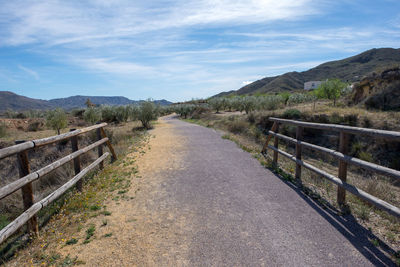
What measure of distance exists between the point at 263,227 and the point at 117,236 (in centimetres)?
212

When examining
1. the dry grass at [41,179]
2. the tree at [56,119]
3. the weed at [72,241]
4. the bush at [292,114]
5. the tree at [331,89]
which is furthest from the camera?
A: the tree at [331,89]

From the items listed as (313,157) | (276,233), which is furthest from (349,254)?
(313,157)

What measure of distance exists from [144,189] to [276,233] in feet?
10.1

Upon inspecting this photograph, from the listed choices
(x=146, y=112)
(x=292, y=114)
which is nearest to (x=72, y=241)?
(x=292, y=114)

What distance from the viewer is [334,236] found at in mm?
3377

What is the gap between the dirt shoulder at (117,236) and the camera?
3.01 m

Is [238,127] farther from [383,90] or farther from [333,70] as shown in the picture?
[333,70]

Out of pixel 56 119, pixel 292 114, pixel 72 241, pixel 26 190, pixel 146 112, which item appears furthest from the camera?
pixel 146 112

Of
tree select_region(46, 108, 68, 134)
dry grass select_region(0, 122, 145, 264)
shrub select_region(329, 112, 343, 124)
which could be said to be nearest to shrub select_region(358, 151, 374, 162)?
shrub select_region(329, 112, 343, 124)

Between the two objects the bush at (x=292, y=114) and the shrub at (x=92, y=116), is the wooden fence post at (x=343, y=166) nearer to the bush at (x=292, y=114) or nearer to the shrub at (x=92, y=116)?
the bush at (x=292, y=114)

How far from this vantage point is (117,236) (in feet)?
11.5

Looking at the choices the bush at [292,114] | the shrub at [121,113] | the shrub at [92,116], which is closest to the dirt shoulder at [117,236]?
the bush at [292,114]

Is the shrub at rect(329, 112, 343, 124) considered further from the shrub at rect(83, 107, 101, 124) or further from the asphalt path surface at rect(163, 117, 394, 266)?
the shrub at rect(83, 107, 101, 124)

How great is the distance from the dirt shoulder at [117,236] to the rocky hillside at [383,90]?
1796 centimetres
